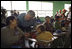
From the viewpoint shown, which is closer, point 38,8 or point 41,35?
point 41,35

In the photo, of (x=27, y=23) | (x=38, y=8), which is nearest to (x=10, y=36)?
(x=27, y=23)

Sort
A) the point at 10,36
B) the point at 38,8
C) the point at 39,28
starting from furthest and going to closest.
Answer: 1. the point at 38,8
2. the point at 39,28
3. the point at 10,36

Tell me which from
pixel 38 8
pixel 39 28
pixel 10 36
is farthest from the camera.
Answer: pixel 38 8

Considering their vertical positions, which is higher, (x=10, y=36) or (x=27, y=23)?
(x=27, y=23)

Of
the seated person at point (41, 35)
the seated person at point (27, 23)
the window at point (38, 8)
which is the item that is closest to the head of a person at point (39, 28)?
the seated person at point (41, 35)

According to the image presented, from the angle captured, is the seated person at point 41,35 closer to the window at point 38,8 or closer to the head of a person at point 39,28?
the head of a person at point 39,28

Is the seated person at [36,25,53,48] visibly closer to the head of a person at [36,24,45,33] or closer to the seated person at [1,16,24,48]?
the head of a person at [36,24,45,33]

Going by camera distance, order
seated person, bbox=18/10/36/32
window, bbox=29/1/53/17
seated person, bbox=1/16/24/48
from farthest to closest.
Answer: window, bbox=29/1/53/17
seated person, bbox=18/10/36/32
seated person, bbox=1/16/24/48

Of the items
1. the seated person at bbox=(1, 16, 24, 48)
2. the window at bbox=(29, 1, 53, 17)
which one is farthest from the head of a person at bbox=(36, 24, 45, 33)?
the window at bbox=(29, 1, 53, 17)

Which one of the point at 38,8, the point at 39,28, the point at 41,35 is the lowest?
the point at 41,35

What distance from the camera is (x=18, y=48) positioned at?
2074mm

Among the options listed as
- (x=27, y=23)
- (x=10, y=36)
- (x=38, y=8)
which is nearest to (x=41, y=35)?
(x=27, y=23)

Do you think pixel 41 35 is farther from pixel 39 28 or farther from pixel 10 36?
pixel 10 36

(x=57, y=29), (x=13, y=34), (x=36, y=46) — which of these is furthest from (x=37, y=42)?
(x=57, y=29)
